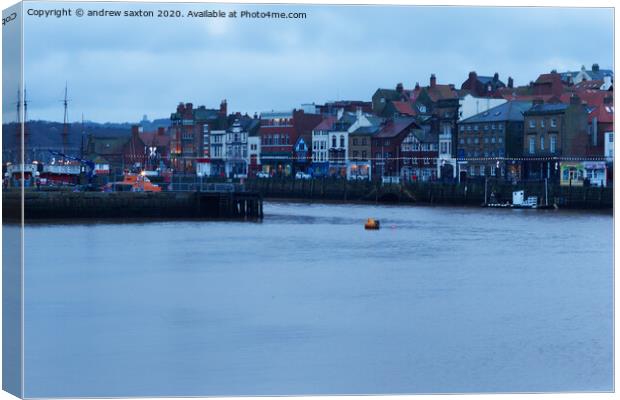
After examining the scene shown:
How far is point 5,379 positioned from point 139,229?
65.4ft

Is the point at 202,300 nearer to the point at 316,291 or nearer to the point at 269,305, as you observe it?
→ the point at 269,305

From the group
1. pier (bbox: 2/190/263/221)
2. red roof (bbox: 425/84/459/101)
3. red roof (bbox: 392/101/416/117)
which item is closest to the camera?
pier (bbox: 2/190/263/221)

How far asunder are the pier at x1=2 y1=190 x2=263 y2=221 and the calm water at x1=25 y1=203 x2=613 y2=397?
4.55 meters

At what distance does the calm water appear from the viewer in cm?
1011

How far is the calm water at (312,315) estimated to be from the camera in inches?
398

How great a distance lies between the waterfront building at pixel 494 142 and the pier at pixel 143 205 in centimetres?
933

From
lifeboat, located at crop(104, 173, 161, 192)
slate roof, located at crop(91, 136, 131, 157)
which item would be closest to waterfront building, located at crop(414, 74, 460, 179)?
lifeboat, located at crop(104, 173, 161, 192)

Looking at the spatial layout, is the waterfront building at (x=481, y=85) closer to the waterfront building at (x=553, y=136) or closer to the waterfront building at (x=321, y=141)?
the waterfront building at (x=321, y=141)

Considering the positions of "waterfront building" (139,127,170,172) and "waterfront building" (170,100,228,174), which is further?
"waterfront building" (139,127,170,172)

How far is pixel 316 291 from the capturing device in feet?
53.5

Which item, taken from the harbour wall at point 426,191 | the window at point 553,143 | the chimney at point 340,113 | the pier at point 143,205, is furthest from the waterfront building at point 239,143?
the pier at point 143,205

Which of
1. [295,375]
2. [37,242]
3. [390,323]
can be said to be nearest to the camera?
[295,375]

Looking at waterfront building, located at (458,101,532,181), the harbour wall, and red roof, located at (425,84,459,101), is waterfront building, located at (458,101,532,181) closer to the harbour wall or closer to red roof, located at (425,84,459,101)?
the harbour wall

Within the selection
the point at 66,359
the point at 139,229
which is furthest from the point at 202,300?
the point at 139,229
